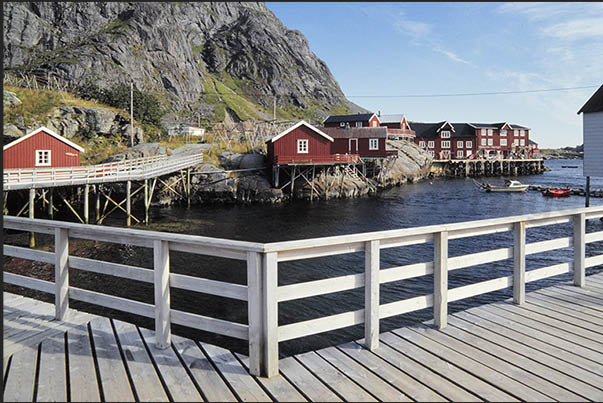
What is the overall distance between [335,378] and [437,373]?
3.03 ft

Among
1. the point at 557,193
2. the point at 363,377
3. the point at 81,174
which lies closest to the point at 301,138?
the point at 81,174

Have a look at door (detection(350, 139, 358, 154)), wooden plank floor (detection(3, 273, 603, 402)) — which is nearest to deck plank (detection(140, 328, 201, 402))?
wooden plank floor (detection(3, 273, 603, 402))

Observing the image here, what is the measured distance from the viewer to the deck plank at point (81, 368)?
3268mm

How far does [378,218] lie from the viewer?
28.0 m

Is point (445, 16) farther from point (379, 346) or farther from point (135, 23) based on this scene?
point (135, 23)

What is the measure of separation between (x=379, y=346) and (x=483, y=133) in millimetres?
85735

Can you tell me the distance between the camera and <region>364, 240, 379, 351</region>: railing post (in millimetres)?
4176

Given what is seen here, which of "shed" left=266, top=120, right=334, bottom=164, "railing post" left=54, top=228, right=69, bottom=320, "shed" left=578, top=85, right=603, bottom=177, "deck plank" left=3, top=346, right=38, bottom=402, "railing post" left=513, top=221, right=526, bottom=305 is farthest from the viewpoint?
"shed" left=266, top=120, right=334, bottom=164

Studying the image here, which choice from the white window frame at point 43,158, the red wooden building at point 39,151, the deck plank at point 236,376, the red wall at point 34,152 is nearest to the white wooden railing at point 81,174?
the white window frame at point 43,158

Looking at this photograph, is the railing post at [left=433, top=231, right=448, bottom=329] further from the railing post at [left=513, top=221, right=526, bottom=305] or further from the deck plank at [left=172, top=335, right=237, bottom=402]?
the deck plank at [left=172, top=335, right=237, bottom=402]

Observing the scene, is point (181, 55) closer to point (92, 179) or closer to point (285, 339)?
point (92, 179)

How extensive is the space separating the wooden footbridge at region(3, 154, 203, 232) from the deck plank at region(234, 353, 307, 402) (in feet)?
64.7

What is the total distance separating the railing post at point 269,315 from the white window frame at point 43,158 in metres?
29.3

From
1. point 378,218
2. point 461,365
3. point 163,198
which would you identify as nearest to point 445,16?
point 461,365
